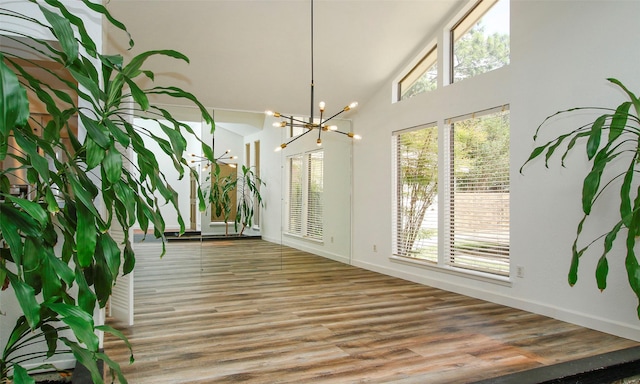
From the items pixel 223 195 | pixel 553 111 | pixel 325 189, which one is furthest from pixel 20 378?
pixel 325 189

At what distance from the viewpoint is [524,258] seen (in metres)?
4.22

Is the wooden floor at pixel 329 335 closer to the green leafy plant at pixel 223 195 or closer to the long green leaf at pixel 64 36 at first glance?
the green leafy plant at pixel 223 195

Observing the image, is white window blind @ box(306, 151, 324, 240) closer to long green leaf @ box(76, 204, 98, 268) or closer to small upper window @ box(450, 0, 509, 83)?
small upper window @ box(450, 0, 509, 83)

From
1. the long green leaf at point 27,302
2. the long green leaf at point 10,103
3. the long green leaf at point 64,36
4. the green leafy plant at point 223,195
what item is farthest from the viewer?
the green leafy plant at point 223,195

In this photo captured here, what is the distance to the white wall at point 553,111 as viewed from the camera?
3.48m

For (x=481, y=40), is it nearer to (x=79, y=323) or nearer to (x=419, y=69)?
(x=419, y=69)

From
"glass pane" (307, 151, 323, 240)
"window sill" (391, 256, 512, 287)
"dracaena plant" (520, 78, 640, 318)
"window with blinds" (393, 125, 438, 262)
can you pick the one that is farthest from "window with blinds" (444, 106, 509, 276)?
"glass pane" (307, 151, 323, 240)

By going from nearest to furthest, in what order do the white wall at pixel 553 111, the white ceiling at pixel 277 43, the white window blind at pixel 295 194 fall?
1. the white wall at pixel 553 111
2. the white ceiling at pixel 277 43
3. the white window blind at pixel 295 194

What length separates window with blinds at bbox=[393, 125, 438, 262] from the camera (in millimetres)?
5477

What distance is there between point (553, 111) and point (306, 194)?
4136 mm

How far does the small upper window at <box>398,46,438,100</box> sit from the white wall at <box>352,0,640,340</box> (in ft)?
1.42

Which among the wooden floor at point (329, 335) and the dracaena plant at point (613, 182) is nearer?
the dracaena plant at point (613, 182)

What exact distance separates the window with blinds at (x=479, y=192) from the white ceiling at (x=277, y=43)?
1.35 meters

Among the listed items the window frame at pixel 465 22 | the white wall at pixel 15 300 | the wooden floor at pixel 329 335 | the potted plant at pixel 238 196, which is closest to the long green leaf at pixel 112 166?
the white wall at pixel 15 300
